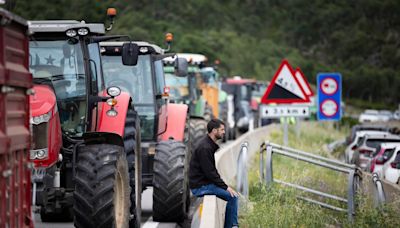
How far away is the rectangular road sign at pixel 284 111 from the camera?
2133 cm

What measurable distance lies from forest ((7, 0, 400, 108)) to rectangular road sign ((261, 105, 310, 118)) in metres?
82.5

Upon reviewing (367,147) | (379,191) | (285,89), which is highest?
(285,89)

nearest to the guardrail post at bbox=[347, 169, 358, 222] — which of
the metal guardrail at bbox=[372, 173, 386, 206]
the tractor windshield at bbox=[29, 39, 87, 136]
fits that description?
the metal guardrail at bbox=[372, 173, 386, 206]

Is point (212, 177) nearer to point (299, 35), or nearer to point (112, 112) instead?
point (112, 112)

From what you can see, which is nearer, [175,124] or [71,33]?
[71,33]

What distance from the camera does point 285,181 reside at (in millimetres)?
18516

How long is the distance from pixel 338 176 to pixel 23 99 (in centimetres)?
1656

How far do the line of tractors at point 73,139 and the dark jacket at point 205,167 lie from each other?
0.80 m

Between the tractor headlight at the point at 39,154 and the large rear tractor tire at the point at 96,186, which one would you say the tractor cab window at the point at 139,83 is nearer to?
the large rear tractor tire at the point at 96,186

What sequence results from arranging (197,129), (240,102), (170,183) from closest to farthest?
1. (170,183)
2. (197,129)
3. (240,102)

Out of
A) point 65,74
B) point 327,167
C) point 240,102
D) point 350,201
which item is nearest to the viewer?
point 65,74

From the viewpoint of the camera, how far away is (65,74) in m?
12.1

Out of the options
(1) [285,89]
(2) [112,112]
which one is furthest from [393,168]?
(2) [112,112]

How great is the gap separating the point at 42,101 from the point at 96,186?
107cm
